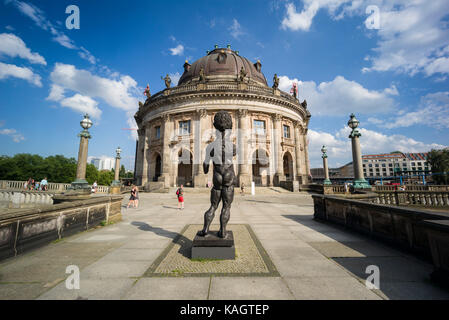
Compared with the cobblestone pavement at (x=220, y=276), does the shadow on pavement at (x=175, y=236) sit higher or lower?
lower

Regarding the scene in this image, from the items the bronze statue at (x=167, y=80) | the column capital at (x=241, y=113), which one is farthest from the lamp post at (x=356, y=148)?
the bronze statue at (x=167, y=80)

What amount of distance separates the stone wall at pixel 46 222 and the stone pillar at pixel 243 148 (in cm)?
1699

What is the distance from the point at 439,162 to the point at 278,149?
46.9 metres

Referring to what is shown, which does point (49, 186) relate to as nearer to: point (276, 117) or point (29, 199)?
point (29, 199)

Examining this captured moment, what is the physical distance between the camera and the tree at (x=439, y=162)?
4028 cm

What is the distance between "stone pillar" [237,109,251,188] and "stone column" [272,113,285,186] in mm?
4170

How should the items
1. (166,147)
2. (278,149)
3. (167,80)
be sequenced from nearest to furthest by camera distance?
A: (166,147) → (278,149) → (167,80)

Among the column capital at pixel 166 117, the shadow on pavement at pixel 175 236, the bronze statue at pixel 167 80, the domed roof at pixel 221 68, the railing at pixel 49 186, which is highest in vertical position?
the domed roof at pixel 221 68

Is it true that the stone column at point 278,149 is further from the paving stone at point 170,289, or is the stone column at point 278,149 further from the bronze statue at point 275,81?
the paving stone at point 170,289

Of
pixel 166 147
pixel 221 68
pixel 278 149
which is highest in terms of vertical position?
pixel 221 68

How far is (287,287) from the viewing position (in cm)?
241

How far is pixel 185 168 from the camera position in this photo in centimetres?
2812

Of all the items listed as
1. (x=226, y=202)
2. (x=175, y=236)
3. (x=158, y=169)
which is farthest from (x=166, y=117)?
(x=226, y=202)

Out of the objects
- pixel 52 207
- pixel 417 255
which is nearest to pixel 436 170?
pixel 417 255
